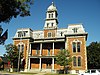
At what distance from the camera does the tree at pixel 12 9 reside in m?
17.5

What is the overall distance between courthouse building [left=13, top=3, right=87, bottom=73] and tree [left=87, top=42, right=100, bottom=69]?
12.4 meters

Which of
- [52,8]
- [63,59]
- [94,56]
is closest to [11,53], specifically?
[63,59]

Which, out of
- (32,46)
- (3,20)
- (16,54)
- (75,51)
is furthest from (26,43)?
(3,20)

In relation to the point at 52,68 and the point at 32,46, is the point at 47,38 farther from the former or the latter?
the point at 52,68

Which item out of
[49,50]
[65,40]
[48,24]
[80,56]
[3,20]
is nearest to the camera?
[3,20]

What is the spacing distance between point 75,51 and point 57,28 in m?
10.9

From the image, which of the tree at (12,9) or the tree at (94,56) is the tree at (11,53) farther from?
the tree at (12,9)

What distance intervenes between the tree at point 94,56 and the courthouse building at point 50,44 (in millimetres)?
12371

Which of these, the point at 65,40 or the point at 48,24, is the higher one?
the point at 48,24

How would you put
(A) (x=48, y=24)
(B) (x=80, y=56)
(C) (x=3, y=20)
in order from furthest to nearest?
(A) (x=48, y=24) < (B) (x=80, y=56) < (C) (x=3, y=20)

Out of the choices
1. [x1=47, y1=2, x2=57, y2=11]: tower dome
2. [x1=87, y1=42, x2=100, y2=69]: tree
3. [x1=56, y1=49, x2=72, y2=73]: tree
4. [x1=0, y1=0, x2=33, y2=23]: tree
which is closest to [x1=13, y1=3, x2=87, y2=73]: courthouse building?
[x1=47, y1=2, x2=57, y2=11]: tower dome

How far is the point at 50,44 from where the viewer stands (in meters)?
52.1

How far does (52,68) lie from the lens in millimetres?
48188

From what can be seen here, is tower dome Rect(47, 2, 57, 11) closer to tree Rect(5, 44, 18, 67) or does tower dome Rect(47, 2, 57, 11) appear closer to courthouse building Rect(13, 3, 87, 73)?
courthouse building Rect(13, 3, 87, 73)
